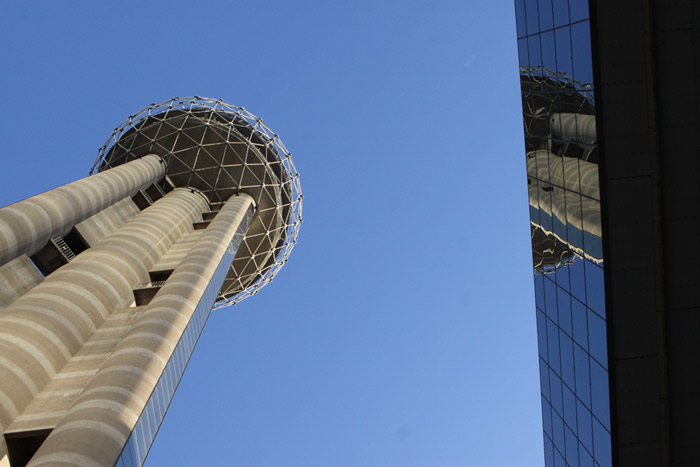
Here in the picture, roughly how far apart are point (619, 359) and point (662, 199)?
599 cm

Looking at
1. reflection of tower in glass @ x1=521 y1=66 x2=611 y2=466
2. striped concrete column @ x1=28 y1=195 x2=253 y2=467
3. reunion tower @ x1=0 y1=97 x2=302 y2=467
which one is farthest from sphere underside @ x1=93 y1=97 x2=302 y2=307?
reflection of tower in glass @ x1=521 y1=66 x2=611 y2=466

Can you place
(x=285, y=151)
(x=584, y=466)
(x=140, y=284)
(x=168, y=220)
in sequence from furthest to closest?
1. (x=285, y=151)
2. (x=168, y=220)
3. (x=140, y=284)
4. (x=584, y=466)

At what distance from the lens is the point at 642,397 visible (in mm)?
20516

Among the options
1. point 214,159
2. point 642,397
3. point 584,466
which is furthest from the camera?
point 214,159

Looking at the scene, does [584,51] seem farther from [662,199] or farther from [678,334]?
[678,334]

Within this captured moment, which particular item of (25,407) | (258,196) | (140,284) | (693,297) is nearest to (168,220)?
(140,284)

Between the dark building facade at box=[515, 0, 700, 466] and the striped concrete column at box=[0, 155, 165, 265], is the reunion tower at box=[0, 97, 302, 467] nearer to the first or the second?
the striped concrete column at box=[0, 155, 165, 265]

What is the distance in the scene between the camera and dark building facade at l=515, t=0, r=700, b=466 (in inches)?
730

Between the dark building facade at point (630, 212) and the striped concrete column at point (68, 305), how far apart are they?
23.0 metres

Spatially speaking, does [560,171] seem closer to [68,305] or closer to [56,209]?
[68,305]

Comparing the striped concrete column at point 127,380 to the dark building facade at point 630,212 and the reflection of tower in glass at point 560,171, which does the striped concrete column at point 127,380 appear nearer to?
the dark building facade at point 630,212

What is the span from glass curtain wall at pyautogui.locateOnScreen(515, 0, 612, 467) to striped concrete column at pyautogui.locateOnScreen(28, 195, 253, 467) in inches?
700

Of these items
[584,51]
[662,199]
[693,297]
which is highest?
[584,51]

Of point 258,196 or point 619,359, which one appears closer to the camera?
point 619,359
